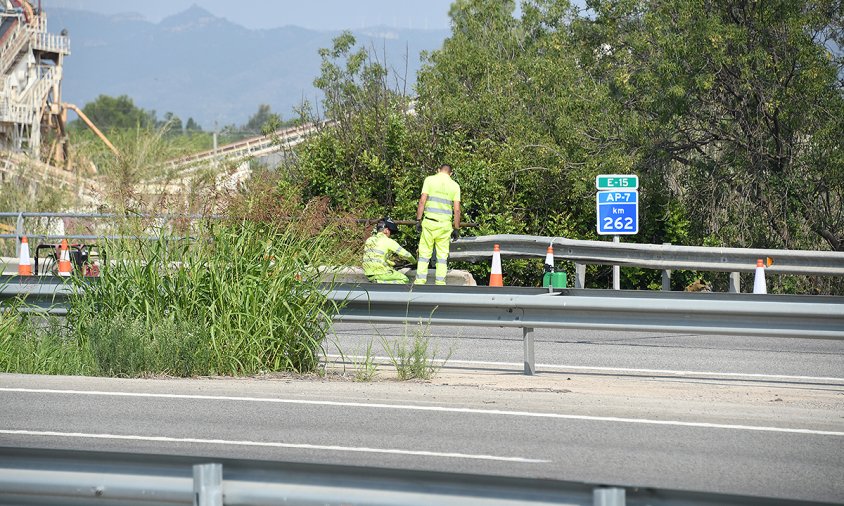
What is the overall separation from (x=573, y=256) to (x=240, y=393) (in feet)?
31.0

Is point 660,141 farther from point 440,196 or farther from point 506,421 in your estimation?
point 506,421

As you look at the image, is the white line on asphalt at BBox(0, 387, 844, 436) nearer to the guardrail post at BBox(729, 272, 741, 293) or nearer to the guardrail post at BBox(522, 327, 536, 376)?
the guardrail post at BBox(522, 327, 536, 376)

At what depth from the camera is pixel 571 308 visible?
404 inches

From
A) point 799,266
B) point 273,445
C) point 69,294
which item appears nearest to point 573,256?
point 799,266

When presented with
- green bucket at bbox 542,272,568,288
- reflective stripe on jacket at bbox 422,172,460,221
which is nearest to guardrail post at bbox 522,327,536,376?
green bucket at bbox 542,272,568,288

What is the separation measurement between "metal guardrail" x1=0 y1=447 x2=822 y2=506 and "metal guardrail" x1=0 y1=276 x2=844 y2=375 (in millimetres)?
6640

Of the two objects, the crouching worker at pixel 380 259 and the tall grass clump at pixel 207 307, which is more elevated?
the crouching worker at pixel 380 259

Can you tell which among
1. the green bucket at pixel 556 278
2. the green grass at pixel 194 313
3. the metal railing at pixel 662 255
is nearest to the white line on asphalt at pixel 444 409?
the green grass at pixel 194 313

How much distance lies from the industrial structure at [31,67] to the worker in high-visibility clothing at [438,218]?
44.8 metres

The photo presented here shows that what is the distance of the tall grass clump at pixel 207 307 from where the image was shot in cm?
1041

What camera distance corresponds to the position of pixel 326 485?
364cm

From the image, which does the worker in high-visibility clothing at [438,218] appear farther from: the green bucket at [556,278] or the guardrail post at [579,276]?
the guardrail post at [579,276]

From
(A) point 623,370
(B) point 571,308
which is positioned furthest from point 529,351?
(A) point 623,370

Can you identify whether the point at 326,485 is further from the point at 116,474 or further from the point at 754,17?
the point at 754,17
